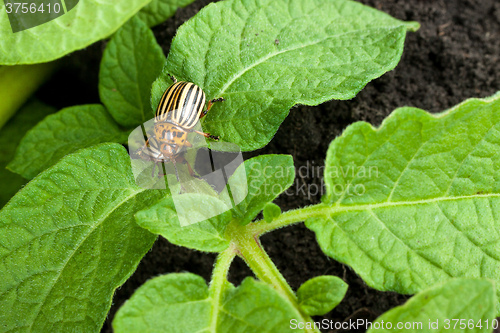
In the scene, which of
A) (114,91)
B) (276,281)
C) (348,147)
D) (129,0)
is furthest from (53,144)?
(348,147)

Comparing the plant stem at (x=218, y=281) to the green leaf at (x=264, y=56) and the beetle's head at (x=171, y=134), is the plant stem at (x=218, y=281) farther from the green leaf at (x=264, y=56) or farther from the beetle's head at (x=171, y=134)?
the beetle's head at (x=171, y=134)

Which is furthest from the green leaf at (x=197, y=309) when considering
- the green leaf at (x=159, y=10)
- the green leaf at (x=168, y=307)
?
the green leaf at (x=159, y=10)

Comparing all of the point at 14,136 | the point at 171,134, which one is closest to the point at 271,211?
the point at 171,134

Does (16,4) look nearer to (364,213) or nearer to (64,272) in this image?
(64,272)

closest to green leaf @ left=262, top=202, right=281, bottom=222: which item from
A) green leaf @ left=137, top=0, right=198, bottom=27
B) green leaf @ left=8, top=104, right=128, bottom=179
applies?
green leaf @ left=8, top=104, right=128, bottom=179

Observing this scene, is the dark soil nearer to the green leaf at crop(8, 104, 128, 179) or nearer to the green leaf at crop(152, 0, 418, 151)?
the green leaf at crop(152, 0, 418, 151)

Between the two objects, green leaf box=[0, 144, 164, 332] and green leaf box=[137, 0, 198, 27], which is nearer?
green leaf box=[0, 144, 164, 332]

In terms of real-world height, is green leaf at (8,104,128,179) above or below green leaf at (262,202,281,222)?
above

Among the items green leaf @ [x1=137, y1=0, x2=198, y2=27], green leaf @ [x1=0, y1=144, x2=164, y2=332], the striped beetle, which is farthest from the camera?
green leaf @ [x1=137, y1=0, x2=198, y2=27]
